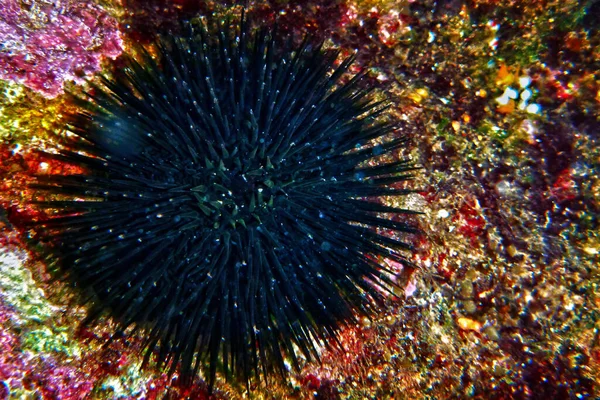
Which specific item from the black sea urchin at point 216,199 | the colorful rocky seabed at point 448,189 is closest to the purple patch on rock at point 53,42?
the colorful rocky seabed at point 448,189

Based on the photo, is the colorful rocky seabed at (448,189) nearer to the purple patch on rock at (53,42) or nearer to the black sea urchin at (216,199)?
the purple patch on rock at (53,42)

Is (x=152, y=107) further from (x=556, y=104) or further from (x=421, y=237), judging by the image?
(x=556, y=104)

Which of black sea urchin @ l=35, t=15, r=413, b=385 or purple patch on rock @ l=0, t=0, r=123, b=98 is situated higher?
purple patch on rock @ l=0, t=0, r=123, b=98

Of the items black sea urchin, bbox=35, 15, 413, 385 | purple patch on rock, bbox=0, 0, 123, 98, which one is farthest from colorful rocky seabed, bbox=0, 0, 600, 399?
black sea urchin, bbox=35, 15, 413, 385

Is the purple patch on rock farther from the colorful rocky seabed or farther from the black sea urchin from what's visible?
the black sea urchin

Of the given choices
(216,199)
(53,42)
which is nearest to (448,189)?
(216,199)

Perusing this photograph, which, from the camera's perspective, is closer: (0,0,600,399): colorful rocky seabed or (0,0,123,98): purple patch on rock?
(0,0,123,98): purple patch on rock

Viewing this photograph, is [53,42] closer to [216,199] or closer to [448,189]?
[216,199]

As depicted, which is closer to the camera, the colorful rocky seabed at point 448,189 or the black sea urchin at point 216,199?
the black sea urchin at point 216,199
